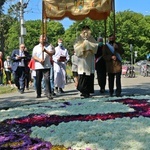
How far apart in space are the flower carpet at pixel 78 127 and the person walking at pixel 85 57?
268cm

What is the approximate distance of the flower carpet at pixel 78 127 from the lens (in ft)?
16.3

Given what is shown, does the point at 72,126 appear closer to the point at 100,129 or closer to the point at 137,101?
the point at 100,129

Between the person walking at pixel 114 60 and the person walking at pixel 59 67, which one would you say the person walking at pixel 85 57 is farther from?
the person walking at pixel 59 67

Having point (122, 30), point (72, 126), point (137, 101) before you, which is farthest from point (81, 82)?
point (122, 30)

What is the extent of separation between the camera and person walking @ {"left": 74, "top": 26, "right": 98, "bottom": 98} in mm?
10828

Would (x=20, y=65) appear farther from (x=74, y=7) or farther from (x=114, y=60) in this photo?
(x=114, y=60)

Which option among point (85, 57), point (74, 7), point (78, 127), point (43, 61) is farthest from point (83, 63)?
point (78, 127)

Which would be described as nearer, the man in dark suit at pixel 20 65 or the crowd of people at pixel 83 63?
the crowd of people at pixel 83 63

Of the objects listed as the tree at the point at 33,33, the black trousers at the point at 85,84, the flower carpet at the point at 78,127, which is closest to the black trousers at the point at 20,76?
the black trousers at the point at 85,84

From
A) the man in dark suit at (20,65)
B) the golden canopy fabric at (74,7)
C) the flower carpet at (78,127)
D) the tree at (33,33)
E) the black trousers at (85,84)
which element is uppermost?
the tree at (33,33)

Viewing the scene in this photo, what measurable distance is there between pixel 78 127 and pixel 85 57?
17.4 feet

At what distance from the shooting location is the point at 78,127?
19.4 ft

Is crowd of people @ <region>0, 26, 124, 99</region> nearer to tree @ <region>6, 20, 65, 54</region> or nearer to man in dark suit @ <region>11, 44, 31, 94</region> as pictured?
man in dark suit @ <region>11, 44, 31, 94</region>

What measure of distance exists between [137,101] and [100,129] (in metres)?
3.50
